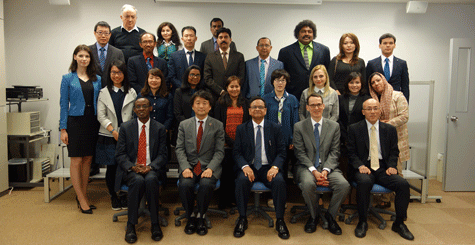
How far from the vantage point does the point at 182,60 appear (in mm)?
4320

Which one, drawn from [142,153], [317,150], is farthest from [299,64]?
[142,153]

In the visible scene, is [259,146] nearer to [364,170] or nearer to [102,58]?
[364,170]

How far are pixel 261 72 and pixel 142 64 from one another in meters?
1.52

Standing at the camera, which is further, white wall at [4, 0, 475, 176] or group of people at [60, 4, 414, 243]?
white wall at [4, 0, 475, 176]

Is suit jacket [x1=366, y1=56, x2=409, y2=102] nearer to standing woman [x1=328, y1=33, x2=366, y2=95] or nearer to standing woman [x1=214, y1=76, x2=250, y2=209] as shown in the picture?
standing woman [x1=328, y1=33, x2=366, y2=95]

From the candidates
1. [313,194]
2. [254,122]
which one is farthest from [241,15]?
[313,194]

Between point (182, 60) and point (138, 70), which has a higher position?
point (182, 60)

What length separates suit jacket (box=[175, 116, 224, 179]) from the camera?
3.60 metres

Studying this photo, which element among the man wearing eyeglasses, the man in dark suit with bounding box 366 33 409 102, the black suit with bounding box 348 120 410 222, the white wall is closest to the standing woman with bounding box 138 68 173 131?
the man wearing eyeglasses

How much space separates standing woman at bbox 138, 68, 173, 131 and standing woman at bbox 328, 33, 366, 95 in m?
2.08

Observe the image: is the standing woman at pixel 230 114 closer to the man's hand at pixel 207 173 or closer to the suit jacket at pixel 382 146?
the man's hand at pixel 207 173

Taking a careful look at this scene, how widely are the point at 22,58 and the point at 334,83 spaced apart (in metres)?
5.16

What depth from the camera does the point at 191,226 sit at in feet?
11.2

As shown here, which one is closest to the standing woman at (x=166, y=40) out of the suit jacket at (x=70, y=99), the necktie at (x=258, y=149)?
the suit jacket at (x=70, y=99)
